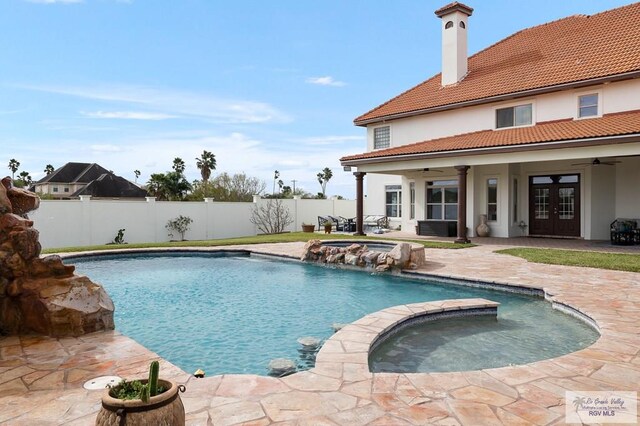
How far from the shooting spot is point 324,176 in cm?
6397

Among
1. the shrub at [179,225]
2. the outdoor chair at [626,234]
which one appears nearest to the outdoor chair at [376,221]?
the shrub at [179,225]

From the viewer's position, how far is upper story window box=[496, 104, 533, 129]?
16.8 metres

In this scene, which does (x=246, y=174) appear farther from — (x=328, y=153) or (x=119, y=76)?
(x=119, y=76)

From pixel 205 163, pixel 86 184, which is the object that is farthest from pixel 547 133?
pixel 86 184

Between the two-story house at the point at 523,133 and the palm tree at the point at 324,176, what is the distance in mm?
40691

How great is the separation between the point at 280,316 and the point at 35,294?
140 inches

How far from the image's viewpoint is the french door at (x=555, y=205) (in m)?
16.4

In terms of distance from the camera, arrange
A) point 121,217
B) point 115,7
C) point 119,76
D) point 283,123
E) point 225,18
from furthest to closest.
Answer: point 283,123, point 121,217, point 119,76, point 225,18, point 115,7

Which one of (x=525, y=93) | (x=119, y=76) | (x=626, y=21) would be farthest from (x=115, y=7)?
(x=626, y=21)

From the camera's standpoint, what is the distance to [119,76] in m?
16.0

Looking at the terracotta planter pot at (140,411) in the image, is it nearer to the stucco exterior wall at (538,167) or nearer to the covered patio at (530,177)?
the covered patio at (530,177)

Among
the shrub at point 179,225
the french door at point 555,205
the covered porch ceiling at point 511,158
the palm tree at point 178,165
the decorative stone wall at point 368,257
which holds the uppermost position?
the palm tree at point 178,165

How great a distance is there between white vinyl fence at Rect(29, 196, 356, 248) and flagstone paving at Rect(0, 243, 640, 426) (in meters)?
14.9

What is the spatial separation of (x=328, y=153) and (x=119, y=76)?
827 inches
